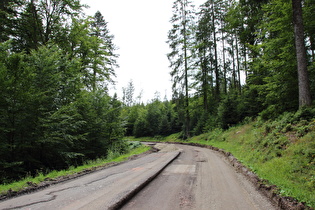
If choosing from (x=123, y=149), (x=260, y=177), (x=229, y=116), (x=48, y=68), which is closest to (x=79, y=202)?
(x=260, y=177)

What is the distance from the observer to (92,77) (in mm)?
18562

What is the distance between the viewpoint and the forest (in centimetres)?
755

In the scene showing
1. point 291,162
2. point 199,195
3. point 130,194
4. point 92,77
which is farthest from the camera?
point 92,77

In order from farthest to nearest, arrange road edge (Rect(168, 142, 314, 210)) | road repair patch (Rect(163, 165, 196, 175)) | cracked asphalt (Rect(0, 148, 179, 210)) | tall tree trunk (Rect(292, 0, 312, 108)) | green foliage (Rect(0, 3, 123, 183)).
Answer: tall tree trunk (Rect(292, 0, 312, 108)) < green foliage (Rect(0, 3, 123, 183)) < road repair patch (Rect(163, 165, 196, 175)) < cracked asphalt (Rect(0, 148, 179, 210)) < road edge (Rect(168, 142, 314, 210))

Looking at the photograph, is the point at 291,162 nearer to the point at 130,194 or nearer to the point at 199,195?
the point at 199,195

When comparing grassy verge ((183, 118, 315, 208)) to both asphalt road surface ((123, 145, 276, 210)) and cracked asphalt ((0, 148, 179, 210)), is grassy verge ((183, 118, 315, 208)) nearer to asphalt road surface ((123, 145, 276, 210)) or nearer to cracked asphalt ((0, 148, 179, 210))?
asphalt road surface ((123, 145, 276, 210))

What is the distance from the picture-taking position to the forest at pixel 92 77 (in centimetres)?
755

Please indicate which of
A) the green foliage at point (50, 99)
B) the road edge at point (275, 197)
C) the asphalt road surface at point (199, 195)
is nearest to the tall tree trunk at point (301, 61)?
the road edge at point (275, 197)

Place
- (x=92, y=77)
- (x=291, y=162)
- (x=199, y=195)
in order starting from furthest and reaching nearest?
(x=92, y=77) → (x=291, y=162) → (x=199, y=195)

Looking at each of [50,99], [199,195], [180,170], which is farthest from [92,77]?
[199,195]

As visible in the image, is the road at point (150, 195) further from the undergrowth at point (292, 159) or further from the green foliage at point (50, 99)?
the green foliage at point (50, 99)

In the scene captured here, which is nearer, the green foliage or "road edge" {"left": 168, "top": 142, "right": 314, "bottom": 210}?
"road edge" {"left": 168, "top": 142, "right": 314, "bottom": 210}

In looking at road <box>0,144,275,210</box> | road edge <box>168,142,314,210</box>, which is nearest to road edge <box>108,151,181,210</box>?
road <box>0,144,275,210</box>

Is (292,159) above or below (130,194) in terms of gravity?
above
